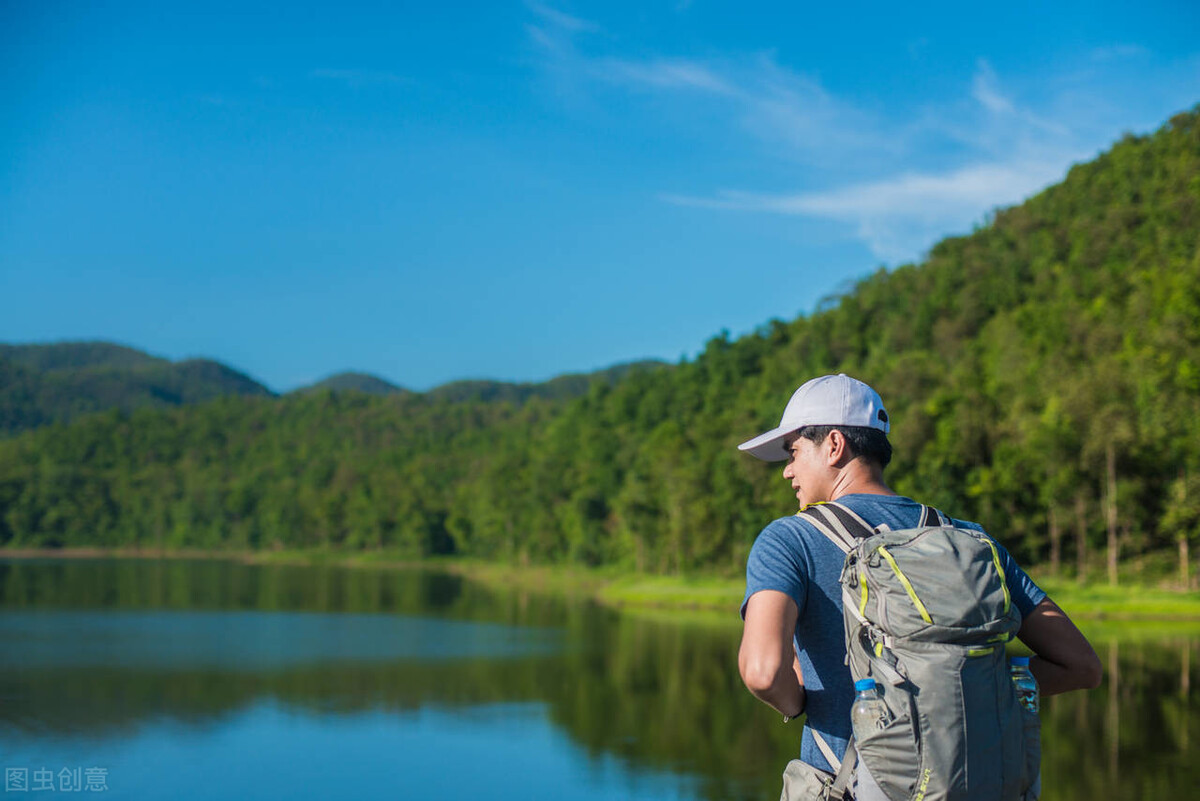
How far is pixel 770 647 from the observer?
2.21m

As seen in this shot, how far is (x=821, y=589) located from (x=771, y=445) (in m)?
0.49

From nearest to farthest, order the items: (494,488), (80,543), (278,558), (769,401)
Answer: (769,401) → (494,488) → (278,558) → (80,543)

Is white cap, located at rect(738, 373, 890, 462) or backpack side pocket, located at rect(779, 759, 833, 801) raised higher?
white cap, located at rect(738, 373, 890, 462)

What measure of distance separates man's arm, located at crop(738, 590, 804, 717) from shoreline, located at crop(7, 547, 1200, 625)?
31852mm

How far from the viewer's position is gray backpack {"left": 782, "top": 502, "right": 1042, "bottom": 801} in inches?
82.0

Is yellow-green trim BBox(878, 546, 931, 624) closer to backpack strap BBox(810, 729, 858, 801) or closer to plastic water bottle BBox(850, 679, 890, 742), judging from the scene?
plastic water bottle BBox(850, 679, 890, 742)

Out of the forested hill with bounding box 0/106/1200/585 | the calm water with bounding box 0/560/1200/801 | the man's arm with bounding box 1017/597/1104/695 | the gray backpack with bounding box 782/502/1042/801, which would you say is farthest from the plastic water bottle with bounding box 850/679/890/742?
the forested hill with bounding box 0/106/1200/585

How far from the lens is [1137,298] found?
150 feet

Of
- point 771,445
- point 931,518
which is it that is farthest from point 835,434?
point 931,518

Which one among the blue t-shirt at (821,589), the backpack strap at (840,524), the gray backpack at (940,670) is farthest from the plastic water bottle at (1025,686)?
the backpack strap at (840,524)

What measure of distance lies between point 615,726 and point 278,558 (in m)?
89.4

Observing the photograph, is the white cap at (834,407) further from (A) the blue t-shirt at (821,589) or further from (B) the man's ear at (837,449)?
(A) the blue t-shirt at (821,589)

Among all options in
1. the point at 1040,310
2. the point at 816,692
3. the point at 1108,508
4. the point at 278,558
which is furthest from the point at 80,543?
the point at 816,692

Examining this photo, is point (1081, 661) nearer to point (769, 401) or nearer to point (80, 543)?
point (769, 401)
